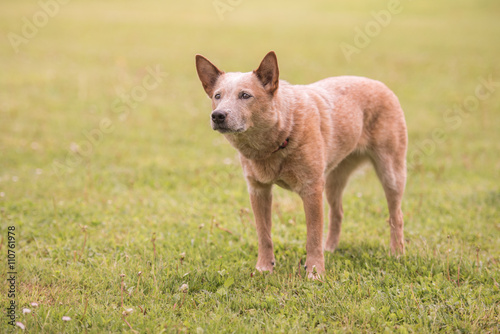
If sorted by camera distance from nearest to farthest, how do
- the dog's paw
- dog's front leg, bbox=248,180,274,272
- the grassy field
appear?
the grassy field
the dog's paw
dog's front leg, bbox=248,180,274,272

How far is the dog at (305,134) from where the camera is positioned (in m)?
4.04

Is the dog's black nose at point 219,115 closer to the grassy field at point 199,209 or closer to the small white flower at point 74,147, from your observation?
the grassy field at point 199,209

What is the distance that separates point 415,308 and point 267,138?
176cm

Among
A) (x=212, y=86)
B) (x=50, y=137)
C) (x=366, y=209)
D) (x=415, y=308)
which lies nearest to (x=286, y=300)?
(x=415, y=308)

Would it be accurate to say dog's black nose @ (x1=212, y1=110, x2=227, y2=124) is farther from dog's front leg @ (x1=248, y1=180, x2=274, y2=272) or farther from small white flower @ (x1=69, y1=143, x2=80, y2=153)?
small white flower @ (x1=69, y1=143, x2=80, y2=153)

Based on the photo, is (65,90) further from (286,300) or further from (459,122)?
(286,300)

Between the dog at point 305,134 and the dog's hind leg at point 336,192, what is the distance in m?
0.01

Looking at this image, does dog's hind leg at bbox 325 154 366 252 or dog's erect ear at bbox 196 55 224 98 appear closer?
dog's erect ear at bbox 196 55 224 98

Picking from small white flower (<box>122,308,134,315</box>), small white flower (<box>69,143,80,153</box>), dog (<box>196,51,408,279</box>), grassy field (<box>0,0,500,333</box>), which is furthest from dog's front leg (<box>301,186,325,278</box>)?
small white flower (<box>69,143,80,153</box>)

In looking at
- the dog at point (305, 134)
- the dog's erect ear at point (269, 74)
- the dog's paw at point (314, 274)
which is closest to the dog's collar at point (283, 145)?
the dog at point (305, 134)

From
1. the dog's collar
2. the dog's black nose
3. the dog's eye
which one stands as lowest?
the dog's collar

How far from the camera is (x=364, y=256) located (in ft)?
15.2

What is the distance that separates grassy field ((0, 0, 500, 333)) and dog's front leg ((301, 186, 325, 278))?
5.6 inches

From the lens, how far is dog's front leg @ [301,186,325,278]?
168 inches
